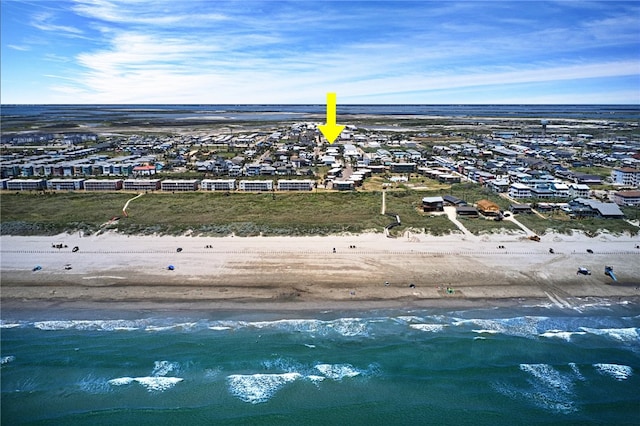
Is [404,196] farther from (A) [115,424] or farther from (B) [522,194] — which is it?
(A) [115,424]

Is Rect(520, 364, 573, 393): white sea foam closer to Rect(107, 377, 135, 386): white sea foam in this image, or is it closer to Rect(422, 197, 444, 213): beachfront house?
Rect(107, 377, 135, 386): white sea foam

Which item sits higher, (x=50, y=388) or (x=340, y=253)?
(x=340, y=253)


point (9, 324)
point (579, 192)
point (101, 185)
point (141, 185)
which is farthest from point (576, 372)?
point (101, 185)

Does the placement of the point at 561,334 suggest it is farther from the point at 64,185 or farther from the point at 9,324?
the point at 64,185

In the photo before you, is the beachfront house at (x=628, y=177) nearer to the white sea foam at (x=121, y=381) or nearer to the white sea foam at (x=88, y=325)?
the white sea foam at (x=88, y=325)

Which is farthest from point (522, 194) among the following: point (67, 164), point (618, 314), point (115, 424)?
point (67, 164)

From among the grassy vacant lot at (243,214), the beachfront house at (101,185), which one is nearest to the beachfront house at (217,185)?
the grassy vacant lot at (243,214)

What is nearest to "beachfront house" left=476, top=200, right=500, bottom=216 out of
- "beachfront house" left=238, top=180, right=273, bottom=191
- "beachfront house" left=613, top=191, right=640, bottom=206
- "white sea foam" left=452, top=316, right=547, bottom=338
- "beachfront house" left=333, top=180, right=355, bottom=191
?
"beachfront house" left=613, top=191, right=640, bottom=206
